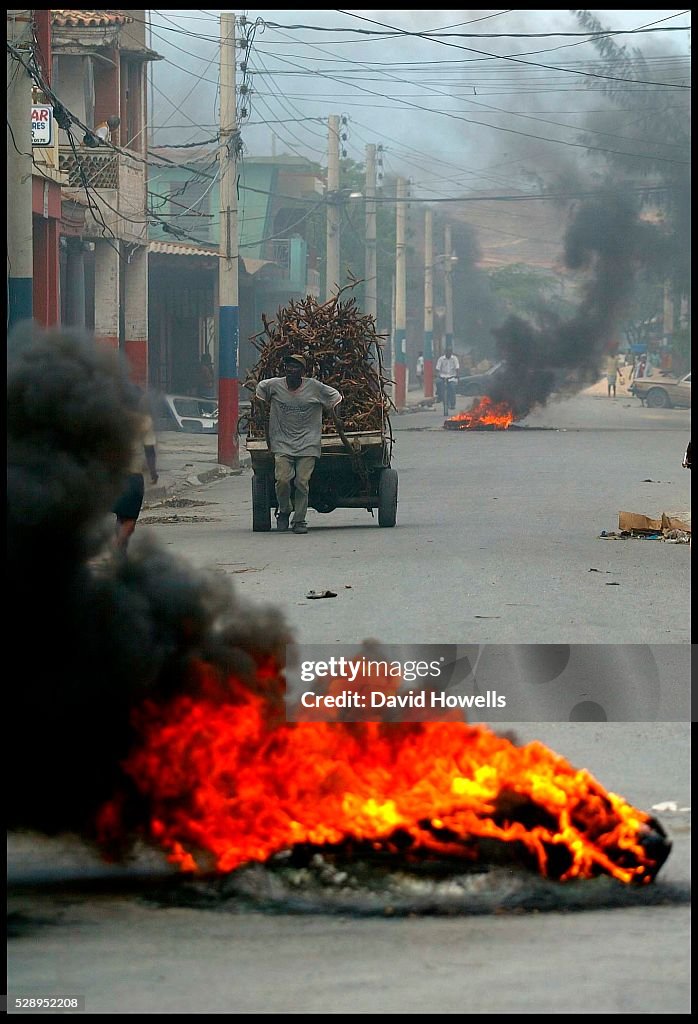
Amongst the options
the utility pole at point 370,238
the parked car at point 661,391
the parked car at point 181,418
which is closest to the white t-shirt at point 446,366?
the utility pole at point 370,238

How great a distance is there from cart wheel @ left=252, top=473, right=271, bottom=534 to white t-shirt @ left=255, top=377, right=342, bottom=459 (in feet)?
1.72

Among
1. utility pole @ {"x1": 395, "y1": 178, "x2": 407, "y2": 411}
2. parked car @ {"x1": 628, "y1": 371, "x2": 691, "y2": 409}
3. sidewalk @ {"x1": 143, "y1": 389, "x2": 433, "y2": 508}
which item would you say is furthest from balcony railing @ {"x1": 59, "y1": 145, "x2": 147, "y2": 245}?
parked car @ {"x1": 628, "y1": 371, "x2": 691, "y2": 409}

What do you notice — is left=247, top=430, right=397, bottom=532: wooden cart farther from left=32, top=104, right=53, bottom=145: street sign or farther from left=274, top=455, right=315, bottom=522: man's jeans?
left=32, top=104, right=53, bottom=145: street sign

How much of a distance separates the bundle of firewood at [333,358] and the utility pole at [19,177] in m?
2.18

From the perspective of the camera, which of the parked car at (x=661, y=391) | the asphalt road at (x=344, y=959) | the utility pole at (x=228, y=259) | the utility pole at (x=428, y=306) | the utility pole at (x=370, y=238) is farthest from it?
the utility pole at (x=428, y=306)

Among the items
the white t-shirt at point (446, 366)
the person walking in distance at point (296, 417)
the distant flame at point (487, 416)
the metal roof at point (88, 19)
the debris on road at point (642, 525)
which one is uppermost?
the metal roof at point (88, 19)

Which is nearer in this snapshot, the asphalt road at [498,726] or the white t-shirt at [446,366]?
the asphalt road at [498,726]

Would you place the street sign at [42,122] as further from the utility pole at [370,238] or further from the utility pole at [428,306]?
the utility pole at [428,306]

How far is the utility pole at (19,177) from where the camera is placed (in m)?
13.5

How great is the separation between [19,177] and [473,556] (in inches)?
205

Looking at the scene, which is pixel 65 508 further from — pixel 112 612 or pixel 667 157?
pixel 667 157

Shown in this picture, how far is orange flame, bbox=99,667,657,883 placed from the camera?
15.3ft

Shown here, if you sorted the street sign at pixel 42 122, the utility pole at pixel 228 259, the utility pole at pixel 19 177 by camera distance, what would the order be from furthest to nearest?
the utility pole at pixel 228 259 < the street sign at pixel 42 122 < the utility pole at pixel 19 177

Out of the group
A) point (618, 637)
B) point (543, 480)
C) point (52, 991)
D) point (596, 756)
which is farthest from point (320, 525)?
point (52, 991)
